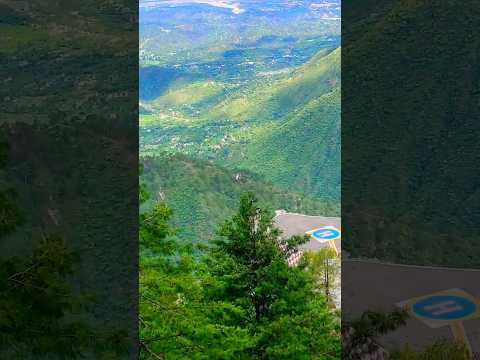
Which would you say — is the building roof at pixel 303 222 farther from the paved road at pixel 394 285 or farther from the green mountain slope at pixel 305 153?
the paved road at pixel 394 285

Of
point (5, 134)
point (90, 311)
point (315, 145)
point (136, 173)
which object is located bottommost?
point (315, 145)

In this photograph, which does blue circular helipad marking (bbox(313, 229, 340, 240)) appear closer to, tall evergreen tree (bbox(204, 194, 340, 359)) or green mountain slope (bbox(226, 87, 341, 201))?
green mountain slope (bbox(226, 87, 341, 201))

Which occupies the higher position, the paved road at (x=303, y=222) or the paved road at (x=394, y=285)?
the paved road at (x=394, y=285)

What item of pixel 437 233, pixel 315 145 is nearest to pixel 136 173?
pixel 437 233

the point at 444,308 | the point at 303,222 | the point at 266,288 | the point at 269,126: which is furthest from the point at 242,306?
the point at 269,126

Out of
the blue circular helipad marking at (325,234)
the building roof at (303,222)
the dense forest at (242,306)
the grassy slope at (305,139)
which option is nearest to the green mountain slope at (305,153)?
the grassy slope at (305,139)

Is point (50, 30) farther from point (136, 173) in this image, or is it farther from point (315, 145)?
point (315, 145)
